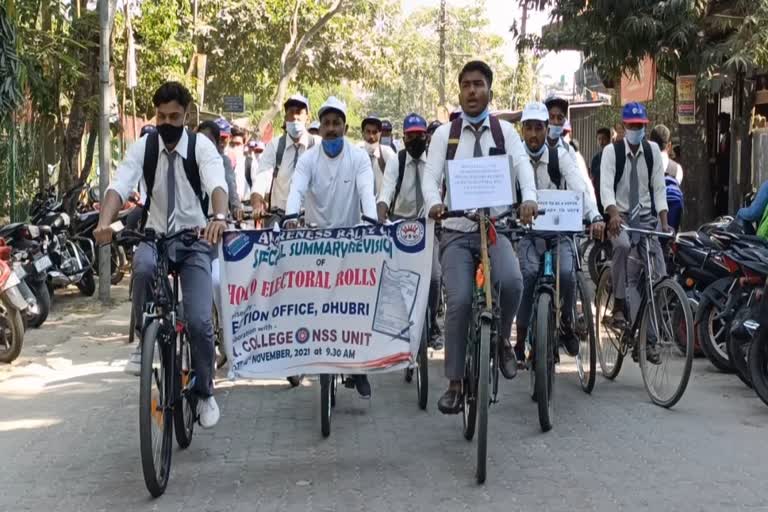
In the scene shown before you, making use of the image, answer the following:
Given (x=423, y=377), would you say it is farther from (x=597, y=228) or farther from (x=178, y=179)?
(x=178, y=179)

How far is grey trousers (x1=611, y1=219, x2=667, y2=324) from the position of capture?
7477mm

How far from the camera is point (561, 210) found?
273 inches

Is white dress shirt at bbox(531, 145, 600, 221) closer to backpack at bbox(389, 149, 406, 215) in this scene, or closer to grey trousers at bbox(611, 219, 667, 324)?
grey trousers at bbox(611, 219, 667, 324)

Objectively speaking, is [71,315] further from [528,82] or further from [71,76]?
[528,82]

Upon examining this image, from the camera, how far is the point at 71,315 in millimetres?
11680

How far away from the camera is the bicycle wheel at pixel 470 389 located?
560cm

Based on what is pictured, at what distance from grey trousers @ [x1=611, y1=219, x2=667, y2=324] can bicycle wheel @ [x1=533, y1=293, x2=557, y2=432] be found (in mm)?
1312

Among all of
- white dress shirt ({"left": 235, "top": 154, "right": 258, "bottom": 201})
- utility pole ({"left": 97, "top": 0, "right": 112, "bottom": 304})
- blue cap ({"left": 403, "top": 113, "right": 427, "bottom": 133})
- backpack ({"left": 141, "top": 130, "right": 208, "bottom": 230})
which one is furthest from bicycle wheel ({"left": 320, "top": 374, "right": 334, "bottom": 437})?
utility pole ({"left": 97, "top": 0, "right": 112, "bottom": 304})

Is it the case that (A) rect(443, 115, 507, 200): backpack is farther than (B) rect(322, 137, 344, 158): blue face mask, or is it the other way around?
(B) rect(322, 137, 344, 158): blue face mask

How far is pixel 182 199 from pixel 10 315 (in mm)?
3608

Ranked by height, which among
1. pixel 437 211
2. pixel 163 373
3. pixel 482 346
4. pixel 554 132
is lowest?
pixel 163 373

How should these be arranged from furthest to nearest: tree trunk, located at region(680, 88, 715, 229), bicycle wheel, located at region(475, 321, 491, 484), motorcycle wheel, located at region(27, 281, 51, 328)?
tree trunk, located at region(680, 88, 715, 229)
motorcycle wheel, located at region(27, 281, 51, 328)
bicycle wheel, located at region(475, 321, 491, 484)

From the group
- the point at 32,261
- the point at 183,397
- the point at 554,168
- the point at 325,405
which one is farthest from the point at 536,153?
the point at 32,261

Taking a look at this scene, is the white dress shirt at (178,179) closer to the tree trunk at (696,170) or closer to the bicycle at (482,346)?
the bicycle at (482,346)
